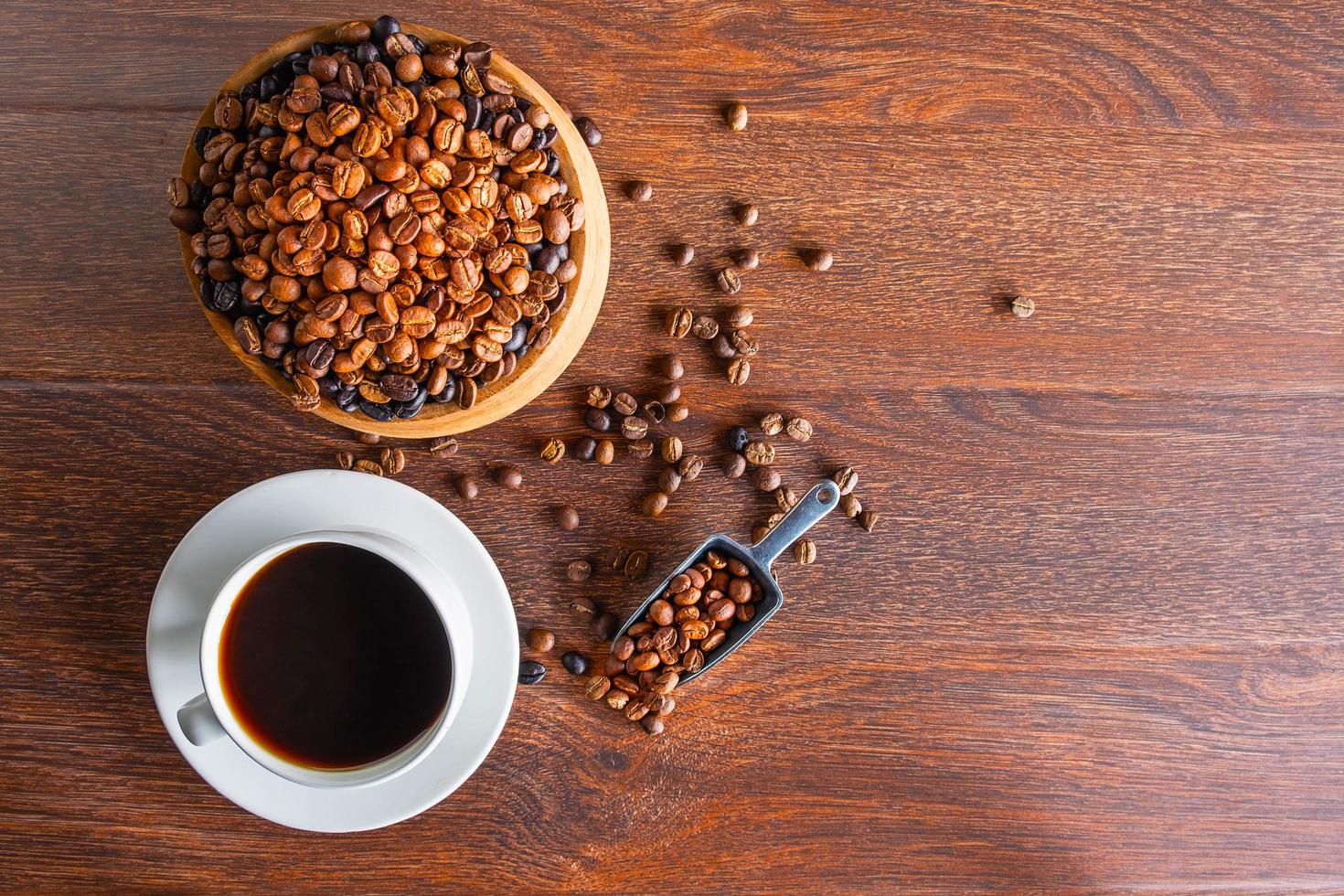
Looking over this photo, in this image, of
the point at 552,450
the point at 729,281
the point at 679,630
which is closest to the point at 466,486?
the point at 552,450

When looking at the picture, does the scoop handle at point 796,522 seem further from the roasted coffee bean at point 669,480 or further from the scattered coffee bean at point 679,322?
the scattered coffee bean at point 679,322

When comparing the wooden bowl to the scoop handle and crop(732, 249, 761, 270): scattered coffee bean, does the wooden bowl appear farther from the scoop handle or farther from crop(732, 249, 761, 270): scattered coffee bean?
the scoop handle

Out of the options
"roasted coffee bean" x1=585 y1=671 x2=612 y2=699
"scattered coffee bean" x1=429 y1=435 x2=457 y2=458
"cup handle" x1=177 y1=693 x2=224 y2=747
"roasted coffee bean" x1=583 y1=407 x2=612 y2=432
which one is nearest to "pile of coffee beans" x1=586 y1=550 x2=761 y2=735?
"roasted coffee bean" x1=585 y1=671 x2=612 y2=699

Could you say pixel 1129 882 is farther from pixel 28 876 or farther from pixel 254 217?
pixel 28 876

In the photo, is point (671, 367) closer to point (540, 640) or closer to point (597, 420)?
point (597, 420)

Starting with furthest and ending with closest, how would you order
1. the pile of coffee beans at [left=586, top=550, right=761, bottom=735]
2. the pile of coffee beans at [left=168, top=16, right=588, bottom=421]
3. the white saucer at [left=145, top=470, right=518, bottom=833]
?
the pile of coffee beans at [left=586, top=550, right=761, bottom=735] < the white saucer at [left=145, top=470, right=518, bottom=833] < the pile of coffee beans at [left=168, top=16, right=588, bottom=421]

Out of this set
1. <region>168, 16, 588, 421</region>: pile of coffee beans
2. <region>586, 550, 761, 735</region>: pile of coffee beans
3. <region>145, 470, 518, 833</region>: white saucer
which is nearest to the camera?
<region>168, 16, 588, 421</region>: pile of coffee beans
